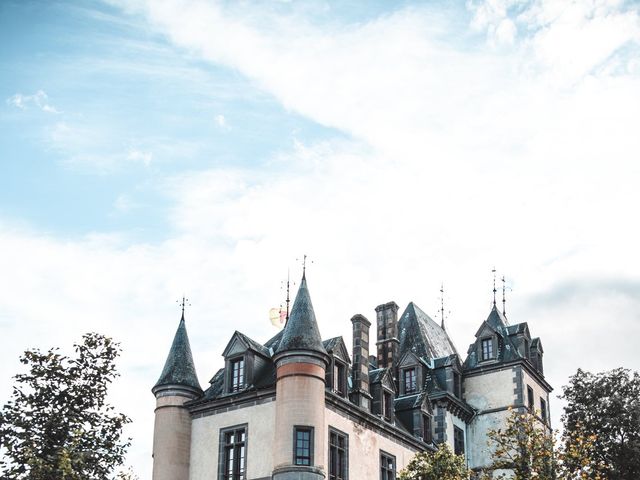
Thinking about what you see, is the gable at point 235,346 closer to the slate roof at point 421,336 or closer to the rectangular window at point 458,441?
the slate roof at point 421,336

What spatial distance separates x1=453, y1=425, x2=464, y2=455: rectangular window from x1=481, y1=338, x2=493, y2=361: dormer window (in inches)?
182

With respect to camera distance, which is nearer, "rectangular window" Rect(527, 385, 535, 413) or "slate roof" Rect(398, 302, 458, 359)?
"rectangular window" Rect(527, 385, 535, 413)

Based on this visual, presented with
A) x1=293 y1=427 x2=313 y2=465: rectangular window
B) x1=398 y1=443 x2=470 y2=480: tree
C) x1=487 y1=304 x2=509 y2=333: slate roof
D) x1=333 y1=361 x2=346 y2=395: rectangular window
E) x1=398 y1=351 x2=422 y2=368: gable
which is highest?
x1=487 y1=304 x2=509 y2=333: slate roof

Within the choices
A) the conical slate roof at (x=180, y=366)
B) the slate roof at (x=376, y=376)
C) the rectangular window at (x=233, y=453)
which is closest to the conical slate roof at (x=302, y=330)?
the rectangular window at (x=233, y=453)

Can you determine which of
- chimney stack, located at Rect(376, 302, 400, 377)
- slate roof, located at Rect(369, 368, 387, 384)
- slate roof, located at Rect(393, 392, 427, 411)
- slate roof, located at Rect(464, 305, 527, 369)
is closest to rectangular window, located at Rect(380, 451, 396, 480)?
slate roof, located at Rect(369, 368, 387, 384)

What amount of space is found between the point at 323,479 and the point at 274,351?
6715mm

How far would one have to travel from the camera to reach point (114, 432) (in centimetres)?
3322

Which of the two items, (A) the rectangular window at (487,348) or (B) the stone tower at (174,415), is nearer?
(B) the stone tower at (174,415)

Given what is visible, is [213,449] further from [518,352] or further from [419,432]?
[518,352]

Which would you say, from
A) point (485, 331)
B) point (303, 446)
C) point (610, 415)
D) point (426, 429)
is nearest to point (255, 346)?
point (303, 446)

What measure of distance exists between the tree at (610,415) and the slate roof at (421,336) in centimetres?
777

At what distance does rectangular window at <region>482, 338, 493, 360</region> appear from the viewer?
53.5m

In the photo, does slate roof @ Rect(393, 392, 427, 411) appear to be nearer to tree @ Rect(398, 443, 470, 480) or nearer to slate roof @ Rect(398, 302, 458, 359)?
slate roof @ Rect(398, 302, 458, 359)

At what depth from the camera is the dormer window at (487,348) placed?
53.5 meters
